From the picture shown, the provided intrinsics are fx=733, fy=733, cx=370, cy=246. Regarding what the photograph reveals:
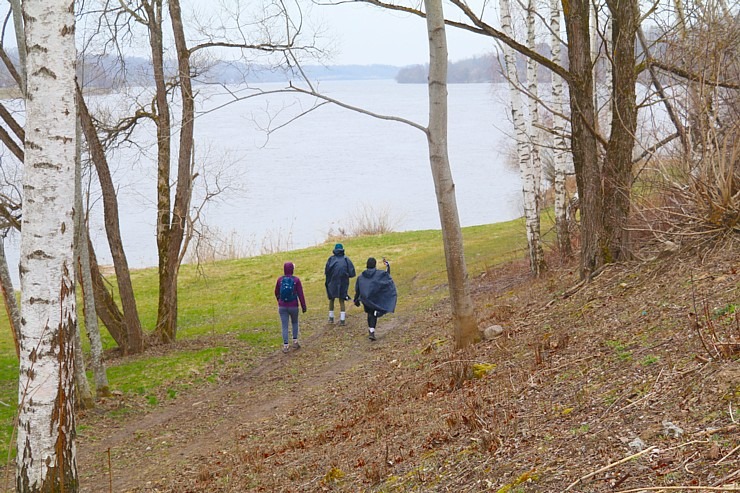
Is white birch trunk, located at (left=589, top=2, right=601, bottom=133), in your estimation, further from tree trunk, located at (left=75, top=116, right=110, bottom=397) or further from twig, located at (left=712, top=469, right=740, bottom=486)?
tree trunk, located at (left=75, top=116, right=110, bottom=397)

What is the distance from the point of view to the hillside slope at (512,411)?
172 inches

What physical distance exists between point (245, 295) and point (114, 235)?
7578 mm

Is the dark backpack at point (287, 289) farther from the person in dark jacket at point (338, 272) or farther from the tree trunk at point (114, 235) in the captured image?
the tree trunk at point (114, 235)

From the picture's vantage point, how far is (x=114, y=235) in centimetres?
1508

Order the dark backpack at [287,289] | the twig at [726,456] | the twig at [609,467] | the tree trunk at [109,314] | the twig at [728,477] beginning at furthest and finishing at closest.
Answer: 1. the tree trunk at [109,314]
2. the dark backpack at [287,289]
3. the twig at [609,467]
4. the twig at [726,456]
5. the twig at [728,477]

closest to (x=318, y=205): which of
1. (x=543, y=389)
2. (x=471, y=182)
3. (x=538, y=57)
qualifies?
(x=471, y=182)

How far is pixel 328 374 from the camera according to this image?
39.8ft

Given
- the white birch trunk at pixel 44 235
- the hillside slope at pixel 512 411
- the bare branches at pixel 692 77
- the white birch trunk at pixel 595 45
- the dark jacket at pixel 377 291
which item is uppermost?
the white birch trunk at pixel 595 45

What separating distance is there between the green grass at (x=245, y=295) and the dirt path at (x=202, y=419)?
35.1 inches

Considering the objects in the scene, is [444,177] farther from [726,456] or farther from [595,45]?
[595,45]

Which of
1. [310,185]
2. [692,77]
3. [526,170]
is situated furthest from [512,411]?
[310,185]

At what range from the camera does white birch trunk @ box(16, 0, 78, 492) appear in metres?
4.89

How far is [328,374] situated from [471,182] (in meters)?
37.5

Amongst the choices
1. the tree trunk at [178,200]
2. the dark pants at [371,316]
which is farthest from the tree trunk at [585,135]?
the tree trunk at [178,200]
